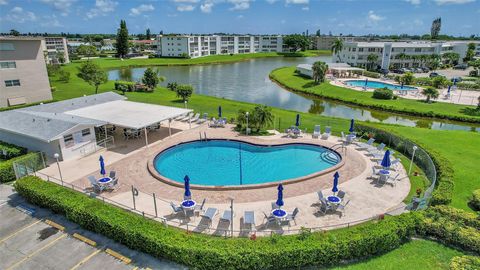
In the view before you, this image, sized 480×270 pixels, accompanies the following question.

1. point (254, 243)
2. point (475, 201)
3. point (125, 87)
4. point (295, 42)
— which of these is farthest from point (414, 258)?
point (295, 42)

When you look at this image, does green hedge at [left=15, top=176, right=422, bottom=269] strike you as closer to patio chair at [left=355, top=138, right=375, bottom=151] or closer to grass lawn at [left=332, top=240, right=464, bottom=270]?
grass lawn at [left=332, top=240, right=464, bottom=270]

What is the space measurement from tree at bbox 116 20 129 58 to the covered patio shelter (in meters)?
93.6

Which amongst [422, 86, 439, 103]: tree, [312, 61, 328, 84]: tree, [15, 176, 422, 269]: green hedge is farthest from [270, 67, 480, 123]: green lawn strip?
[15, 176, 422, 269]: green hedge

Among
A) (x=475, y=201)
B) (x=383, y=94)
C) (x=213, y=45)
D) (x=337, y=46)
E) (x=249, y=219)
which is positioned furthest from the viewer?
(x=213, y=45)

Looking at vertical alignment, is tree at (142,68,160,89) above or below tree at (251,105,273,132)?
above

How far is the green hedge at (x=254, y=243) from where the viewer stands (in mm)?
11664

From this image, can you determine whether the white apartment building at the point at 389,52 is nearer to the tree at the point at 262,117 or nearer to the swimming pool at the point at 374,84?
the swimming pool at the point at 374,84

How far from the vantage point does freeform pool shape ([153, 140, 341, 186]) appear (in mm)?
20719

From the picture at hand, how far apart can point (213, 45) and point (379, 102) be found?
99.9 metres

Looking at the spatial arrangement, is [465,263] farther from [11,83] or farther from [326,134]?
[11,83]

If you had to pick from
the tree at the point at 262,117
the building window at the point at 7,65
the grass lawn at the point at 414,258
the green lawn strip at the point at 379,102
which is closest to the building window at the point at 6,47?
the building window at the point at 7,65

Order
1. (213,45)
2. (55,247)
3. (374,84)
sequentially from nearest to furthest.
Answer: (55,247), (374,84), (213,45)

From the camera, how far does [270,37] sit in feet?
497

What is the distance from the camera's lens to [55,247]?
1344 cm
